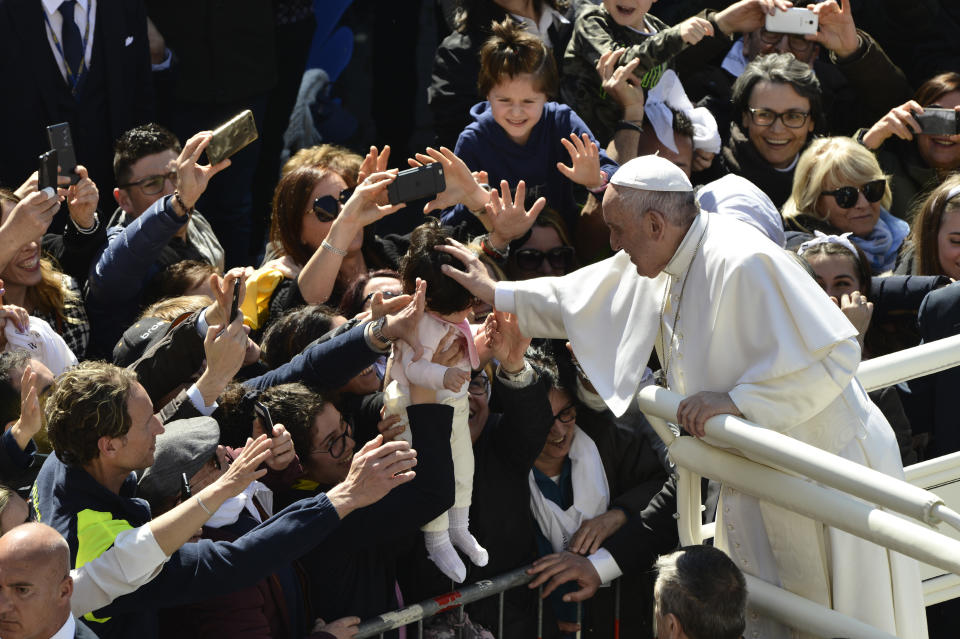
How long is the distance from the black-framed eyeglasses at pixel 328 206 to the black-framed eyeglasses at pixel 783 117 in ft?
7.17

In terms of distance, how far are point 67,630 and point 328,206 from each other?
2.51 metres

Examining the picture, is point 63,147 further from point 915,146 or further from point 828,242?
point 915,146

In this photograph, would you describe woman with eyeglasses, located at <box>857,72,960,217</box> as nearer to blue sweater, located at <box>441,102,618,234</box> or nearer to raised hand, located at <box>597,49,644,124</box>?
raised hand, located at <box>597,49,644,124</box>

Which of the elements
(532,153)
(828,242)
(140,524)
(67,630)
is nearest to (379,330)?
(140,524)

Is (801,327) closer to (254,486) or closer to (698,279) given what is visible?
(698,279)

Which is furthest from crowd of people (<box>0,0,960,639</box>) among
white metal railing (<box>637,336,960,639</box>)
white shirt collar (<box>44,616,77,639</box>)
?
white metal railing (<box>637,336,960,639</box>)

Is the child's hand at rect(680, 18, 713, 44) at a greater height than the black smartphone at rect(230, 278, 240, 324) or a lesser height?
greater

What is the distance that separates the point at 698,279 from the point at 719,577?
101 cm

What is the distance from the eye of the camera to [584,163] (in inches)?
215

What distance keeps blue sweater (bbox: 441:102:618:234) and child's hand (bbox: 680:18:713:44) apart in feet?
2.31

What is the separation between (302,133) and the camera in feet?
24.2

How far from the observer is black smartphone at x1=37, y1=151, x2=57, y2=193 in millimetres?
4930

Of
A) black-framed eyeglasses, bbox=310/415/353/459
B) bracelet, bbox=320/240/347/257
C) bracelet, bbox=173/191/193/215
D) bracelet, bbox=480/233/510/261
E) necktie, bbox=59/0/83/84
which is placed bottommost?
black-framed eyeglasses, bbox=310/415/353/459

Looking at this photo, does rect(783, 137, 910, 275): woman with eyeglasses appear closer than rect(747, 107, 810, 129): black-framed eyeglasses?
Yes
